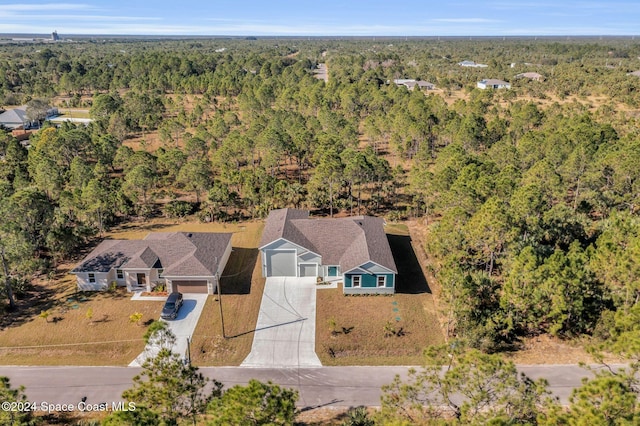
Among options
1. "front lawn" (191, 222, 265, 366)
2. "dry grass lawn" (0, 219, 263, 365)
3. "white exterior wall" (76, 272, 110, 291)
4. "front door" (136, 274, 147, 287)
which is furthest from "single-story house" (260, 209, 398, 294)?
"white exterior wall" (76, 272, 110, 291)

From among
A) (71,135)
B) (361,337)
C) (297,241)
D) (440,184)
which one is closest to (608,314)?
(361,337)

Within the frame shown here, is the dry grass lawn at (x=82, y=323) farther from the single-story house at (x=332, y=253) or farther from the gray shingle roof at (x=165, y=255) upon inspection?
the single-story house at (x=332, y=253)

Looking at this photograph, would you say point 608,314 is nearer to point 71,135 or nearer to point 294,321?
point 294,321

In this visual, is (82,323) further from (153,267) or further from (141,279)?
(153,267)

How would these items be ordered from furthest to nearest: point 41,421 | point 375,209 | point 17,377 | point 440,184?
point 375,209 < point 440,184 < point 17,377 < point 41,421

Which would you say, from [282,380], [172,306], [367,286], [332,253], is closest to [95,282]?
[172,306]

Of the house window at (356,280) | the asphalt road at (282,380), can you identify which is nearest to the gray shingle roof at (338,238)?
the house window at (356,280)
